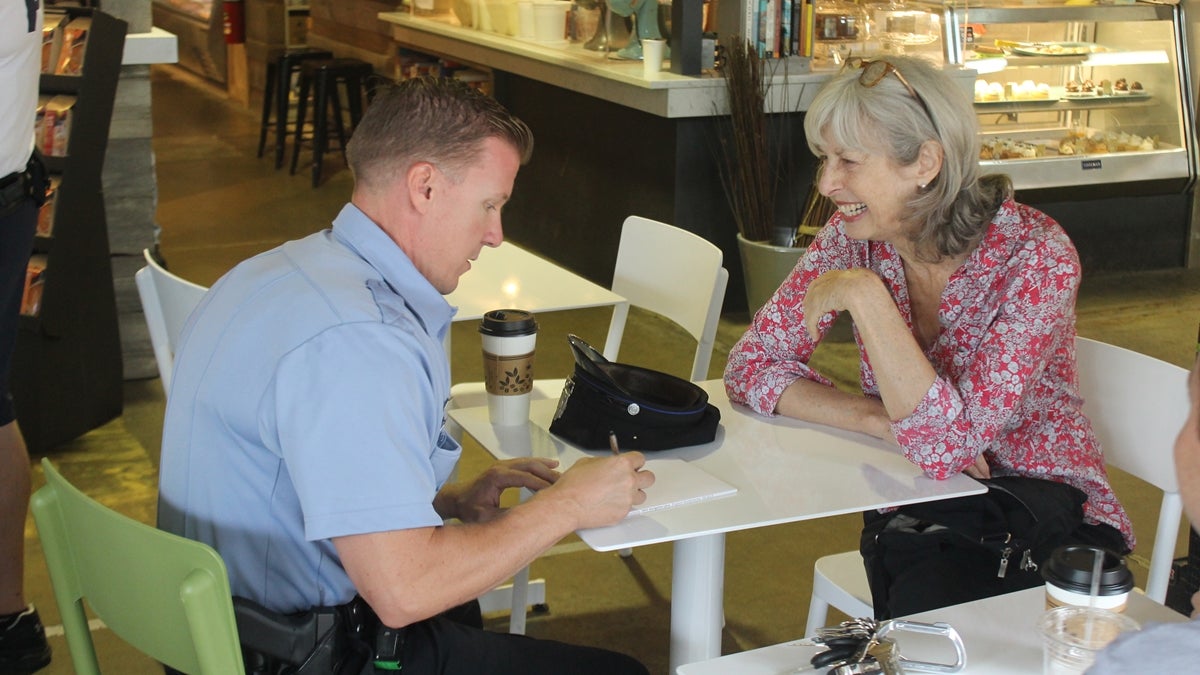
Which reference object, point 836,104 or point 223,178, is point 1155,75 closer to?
point 836,104

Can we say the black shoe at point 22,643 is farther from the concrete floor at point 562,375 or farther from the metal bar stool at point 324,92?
the metal bar stool at point 324,92

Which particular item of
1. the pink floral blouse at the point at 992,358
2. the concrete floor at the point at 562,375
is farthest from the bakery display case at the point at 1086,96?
the pink floral blouse at the point at 992,358

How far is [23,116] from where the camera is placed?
2.92m

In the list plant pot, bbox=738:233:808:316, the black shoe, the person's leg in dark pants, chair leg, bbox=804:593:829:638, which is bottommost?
the black shoe

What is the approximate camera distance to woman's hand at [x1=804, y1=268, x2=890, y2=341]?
2.18m

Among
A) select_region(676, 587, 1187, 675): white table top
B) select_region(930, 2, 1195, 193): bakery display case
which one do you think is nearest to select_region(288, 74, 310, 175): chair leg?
select_region(930, 2, 1195, 193): bakery display case

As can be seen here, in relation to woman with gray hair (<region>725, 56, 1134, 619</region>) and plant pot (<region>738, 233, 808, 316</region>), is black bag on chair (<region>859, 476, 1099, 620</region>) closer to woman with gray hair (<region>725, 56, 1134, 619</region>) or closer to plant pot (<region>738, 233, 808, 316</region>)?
woman with gray hair (<region>725, 56, 1134, 619</region>)

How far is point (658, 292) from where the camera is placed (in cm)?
334

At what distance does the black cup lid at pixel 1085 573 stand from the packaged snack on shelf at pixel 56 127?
3.35m

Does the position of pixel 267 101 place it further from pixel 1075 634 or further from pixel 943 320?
pixel 1075 634

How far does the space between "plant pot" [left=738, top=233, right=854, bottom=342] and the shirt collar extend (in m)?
3.38

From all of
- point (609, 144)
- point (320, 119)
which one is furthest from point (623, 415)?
point (320, 119)

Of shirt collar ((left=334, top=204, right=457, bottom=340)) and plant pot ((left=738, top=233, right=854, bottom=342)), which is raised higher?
shirt collar ((left=334, top=204, right=457, bottom=340))

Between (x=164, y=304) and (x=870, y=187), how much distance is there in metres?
1.57
